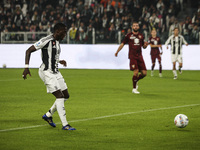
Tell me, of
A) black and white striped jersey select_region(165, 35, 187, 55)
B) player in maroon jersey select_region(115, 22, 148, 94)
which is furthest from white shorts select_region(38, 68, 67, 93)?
black and white striped jersey select_region(165, 35, 187, 55)

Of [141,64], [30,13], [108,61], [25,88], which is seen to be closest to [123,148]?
[141,64]

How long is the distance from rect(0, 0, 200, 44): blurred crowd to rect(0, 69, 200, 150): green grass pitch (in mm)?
10663

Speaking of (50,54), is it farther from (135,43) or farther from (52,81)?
(135,43)

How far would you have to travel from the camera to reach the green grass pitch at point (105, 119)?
7.04 meters

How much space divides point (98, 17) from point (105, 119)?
66.8ft

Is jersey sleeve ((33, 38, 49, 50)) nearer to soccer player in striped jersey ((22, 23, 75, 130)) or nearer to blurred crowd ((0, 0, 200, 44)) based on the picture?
soccer player in striped jersey ((22, 23, 75, 130))

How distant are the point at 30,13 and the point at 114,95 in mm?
19225

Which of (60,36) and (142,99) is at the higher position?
(60,36)

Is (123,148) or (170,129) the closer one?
(123,148)

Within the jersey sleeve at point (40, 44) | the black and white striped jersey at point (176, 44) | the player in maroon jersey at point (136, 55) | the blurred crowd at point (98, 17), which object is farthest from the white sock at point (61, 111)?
the blurred crowd at point (98, 17)

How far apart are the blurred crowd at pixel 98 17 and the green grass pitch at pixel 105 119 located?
10663 millimetres

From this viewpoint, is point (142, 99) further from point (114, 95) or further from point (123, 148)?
point (123, 148)

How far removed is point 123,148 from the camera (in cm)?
668

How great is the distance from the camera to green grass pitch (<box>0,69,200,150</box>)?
704cm
